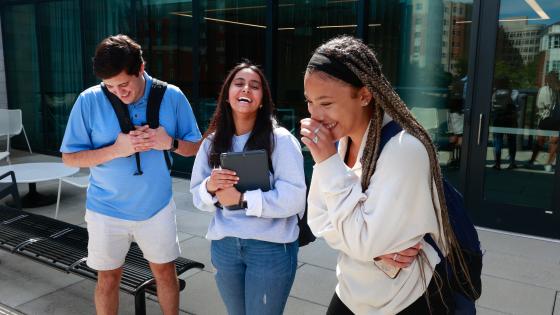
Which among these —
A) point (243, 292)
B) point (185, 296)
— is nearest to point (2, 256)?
point (185, 296)

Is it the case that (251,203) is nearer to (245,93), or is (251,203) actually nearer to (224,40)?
(245,93)

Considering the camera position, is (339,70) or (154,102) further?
(154,102)

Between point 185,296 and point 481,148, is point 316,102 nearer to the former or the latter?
point 185,296

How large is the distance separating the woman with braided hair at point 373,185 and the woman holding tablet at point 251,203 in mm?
683

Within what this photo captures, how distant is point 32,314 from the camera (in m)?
3.42

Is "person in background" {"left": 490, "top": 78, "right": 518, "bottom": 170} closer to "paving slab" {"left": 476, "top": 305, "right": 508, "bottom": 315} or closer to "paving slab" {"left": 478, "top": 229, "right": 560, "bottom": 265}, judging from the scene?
"paving slab" {"left": 478, "top": 229, "right": 560, "bottom": 265}

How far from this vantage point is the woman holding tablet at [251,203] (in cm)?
210

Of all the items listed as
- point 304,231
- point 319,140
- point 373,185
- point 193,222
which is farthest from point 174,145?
point 193,222

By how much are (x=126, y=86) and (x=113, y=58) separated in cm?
Answer: 17

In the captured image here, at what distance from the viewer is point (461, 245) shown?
1.38m

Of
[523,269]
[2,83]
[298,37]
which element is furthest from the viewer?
[2,83]

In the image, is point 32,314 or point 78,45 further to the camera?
point 78,45

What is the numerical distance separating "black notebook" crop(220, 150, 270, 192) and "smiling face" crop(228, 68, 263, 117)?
0.86 feet

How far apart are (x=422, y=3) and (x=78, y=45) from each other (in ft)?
22.5
